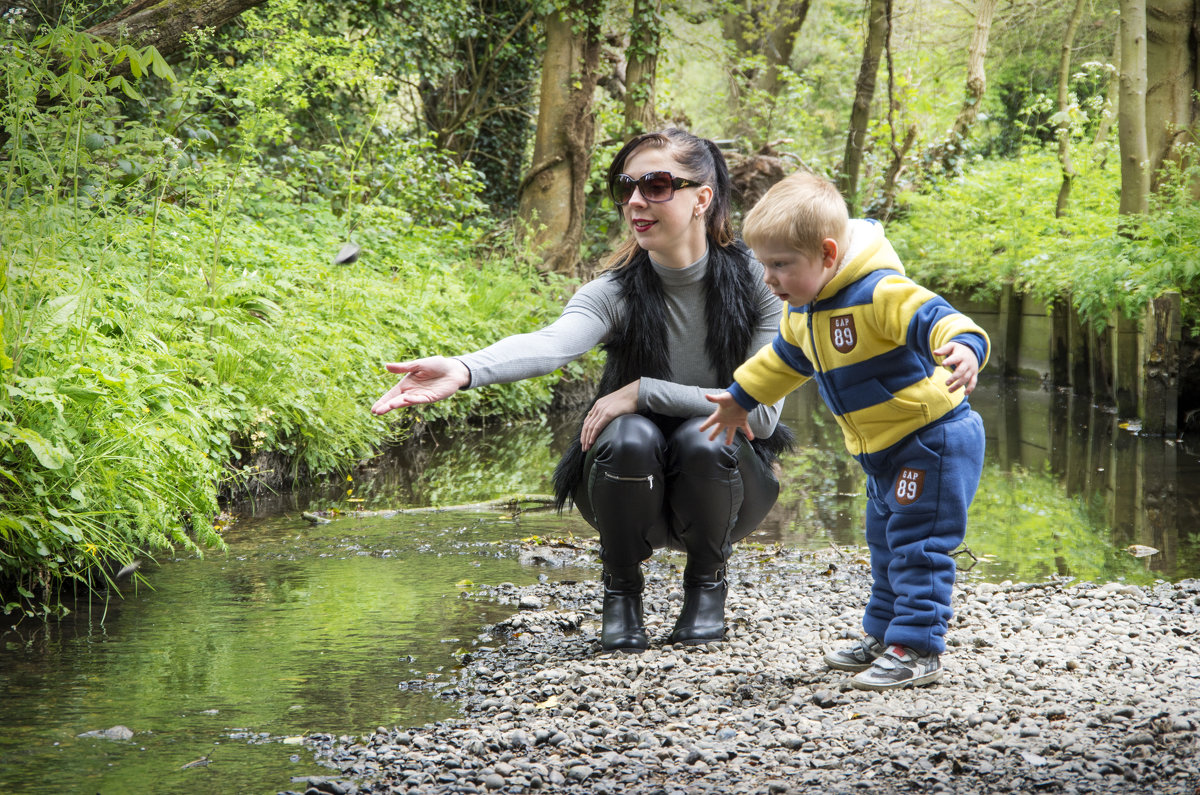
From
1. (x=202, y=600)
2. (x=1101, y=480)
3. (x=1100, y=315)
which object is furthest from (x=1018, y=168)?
(x=202, y=600)

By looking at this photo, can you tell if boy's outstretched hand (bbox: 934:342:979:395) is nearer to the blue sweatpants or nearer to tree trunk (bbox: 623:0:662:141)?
the blue sweatpants

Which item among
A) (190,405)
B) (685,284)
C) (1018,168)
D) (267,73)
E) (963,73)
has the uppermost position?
(963,73)

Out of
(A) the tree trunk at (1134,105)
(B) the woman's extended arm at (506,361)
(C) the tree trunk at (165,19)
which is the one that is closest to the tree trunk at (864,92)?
(A) the tree trunk at (1134,105)

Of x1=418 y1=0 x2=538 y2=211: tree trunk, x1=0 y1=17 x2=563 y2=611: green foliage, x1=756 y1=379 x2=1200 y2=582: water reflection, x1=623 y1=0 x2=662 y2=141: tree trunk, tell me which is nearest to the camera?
x1=0 y1=17 x2=563 y2=611: green foliage

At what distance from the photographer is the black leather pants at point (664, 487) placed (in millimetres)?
3021

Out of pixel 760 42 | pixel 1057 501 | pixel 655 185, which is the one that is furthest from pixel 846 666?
pixel 760 42

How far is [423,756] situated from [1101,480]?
5.53m

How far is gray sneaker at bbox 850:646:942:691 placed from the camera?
2600 millimetres

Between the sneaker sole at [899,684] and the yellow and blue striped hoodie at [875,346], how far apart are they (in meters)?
0.60

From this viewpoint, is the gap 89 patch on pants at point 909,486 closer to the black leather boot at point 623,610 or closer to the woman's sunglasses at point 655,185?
the black leather boot at point 623,610

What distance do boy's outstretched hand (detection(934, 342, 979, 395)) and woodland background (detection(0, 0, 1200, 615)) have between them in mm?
2556

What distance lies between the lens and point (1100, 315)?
9.12 meters

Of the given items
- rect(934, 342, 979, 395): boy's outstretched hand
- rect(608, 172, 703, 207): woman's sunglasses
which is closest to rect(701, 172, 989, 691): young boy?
rect(934, 342, 979, 395): boy's outstretched hand

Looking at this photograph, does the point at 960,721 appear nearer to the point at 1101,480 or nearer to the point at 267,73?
the point at 1101,480
